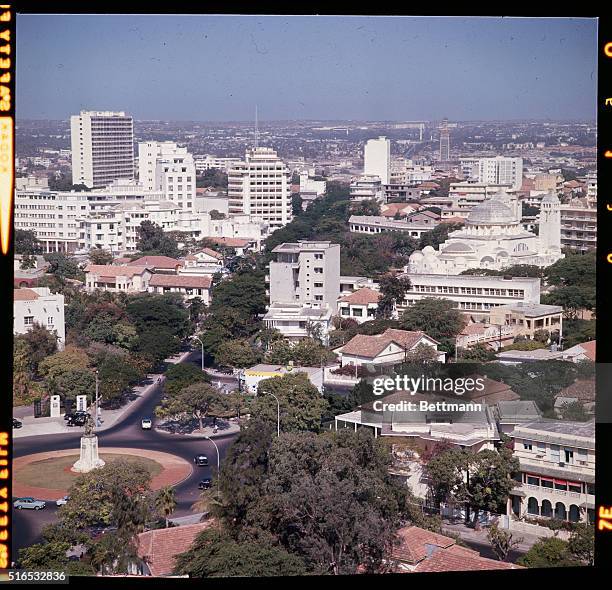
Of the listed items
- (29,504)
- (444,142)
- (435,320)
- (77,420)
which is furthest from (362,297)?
(29,504)

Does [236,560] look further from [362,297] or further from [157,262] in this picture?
[157,262]

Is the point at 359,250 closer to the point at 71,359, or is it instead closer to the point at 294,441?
the point at 71,359

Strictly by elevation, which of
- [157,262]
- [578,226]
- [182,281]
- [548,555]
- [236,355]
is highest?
[578,226]

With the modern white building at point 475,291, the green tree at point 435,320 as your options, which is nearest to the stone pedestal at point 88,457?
the green tree at point 435,320

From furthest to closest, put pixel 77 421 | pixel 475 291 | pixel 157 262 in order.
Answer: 1. pixel 157 262
2. pixel 475 291
3. pixel 77 421

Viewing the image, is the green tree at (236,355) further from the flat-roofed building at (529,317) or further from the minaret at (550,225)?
the minaret at (550,225)

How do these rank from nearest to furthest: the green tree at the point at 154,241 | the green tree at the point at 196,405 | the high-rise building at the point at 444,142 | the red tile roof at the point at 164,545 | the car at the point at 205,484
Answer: the red tile roof at the point at 164,545, the car at the point at 205,484, the high-rise building at the point at 444,142, the green tree at the point at 196,405, the green tree at the point at 154,241
